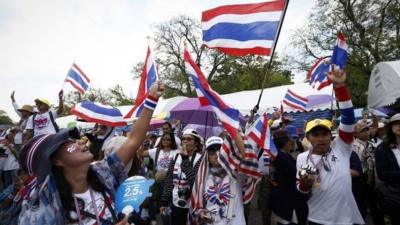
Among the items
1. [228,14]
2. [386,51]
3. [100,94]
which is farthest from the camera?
[100,94]

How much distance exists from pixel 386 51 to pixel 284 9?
67.7 ft

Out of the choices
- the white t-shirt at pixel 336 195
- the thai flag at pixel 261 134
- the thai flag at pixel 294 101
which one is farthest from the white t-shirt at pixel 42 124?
the thai flag at pixel 294 101

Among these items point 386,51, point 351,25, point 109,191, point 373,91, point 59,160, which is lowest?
point 109,191

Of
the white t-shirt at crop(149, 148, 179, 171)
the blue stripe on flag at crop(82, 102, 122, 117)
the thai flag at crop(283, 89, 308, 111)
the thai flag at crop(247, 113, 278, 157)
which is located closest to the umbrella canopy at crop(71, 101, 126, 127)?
the blue stripe on flag at crop(82, 102, 122, 117)

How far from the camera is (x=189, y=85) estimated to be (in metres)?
41.0

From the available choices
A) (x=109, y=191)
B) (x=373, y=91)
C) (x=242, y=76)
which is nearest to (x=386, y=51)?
(x=373, y=91)

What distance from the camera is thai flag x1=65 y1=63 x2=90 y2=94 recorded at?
7.55 meters

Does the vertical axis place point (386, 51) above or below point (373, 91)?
above

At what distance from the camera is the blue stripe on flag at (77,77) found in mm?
7594

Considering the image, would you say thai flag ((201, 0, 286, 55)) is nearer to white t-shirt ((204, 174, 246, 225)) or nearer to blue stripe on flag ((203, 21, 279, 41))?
blue stripe on flag ((203, 21, 279, 41))

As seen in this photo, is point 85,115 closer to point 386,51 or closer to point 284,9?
point 284,9

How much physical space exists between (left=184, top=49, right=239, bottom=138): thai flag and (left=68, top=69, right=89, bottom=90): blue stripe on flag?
4560 mm

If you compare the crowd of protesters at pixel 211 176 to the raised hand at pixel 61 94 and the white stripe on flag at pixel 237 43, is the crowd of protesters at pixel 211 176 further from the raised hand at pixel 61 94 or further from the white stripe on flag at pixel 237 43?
the raised hand at pixel 61 94

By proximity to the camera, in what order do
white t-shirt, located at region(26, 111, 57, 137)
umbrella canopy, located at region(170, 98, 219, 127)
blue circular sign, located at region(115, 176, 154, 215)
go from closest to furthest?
blue circular sign, located at region(115, 176, 154, 215)
white t-shirt, located at region(26, 111, 57, 137)
umbrella canopy, located at region(170, 98, 219, 127)
